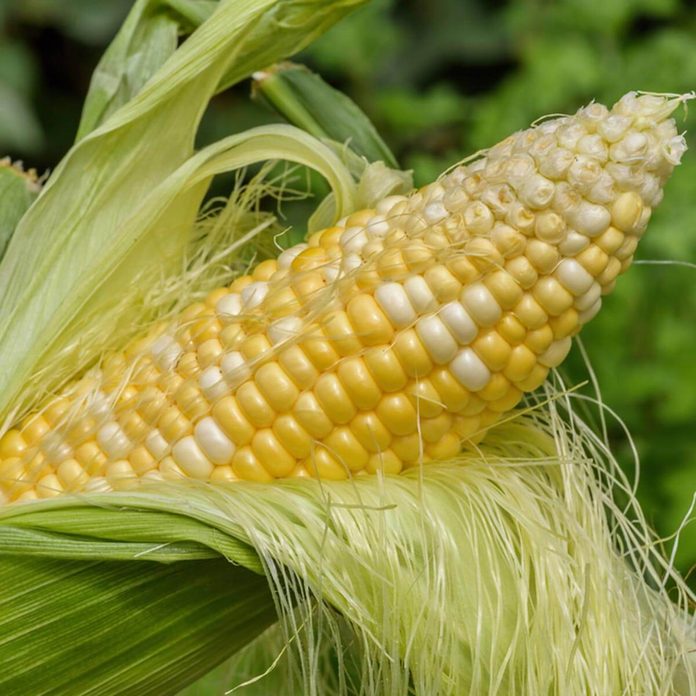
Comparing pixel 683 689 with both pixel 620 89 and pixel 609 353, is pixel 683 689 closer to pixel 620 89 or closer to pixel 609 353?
pixel 609 353

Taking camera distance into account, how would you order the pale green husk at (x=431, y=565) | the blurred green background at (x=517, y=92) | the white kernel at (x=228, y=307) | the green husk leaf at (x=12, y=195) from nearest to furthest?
the pale green husk at (x=431, y=565) → the white kernel at (x=228, y=307) → the green husk leaf at (x=12, y=195) → the blurred green background at (x=517, y=92)

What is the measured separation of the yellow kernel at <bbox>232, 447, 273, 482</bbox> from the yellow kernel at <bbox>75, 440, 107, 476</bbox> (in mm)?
112

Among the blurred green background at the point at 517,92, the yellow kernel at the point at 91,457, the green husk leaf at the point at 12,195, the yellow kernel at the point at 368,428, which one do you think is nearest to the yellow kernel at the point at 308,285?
the yellow kernel at the point at 368,428

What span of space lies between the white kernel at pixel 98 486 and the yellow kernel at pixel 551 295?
36cm

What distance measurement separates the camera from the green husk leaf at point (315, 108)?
109 cm

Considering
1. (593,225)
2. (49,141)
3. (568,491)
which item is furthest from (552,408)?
(49,141)

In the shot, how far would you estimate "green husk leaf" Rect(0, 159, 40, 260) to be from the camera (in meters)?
1.03

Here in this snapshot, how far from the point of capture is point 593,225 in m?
0.79

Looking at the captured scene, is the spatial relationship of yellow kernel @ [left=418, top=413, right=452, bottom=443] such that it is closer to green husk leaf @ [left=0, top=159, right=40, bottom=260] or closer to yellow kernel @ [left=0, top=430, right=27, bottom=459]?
yellow kernel @ [left=0, top=430, right=27, bottom=459]

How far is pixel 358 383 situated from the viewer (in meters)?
0.82

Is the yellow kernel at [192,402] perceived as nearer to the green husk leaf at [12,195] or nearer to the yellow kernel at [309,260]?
the yellow kernel at [309,260]

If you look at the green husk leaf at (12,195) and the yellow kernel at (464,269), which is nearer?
the yellow kernel at (464,269)

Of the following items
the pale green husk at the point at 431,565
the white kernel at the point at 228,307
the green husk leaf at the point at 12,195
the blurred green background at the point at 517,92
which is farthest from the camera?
the blurred green background at the point at 517,92

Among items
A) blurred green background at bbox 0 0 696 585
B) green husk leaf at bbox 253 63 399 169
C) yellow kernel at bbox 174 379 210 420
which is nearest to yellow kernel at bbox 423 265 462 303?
yellow kernel at bbox 174 379 210 420
